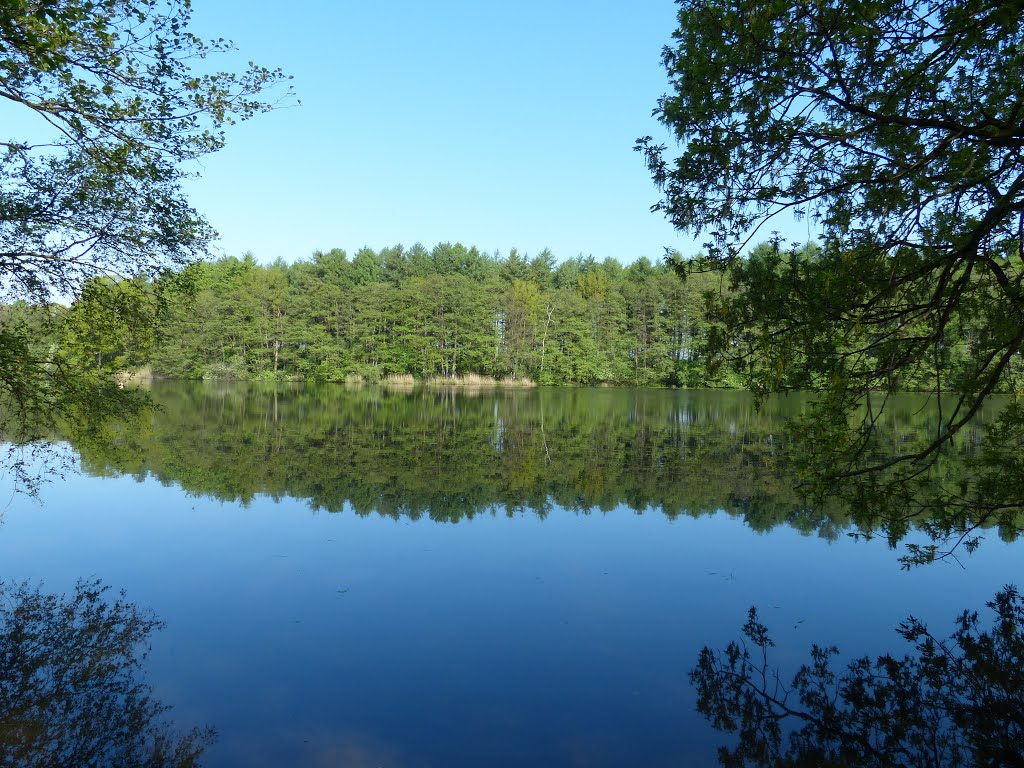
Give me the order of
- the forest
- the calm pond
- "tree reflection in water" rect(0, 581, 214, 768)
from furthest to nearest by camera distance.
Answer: the forest < the calm pond < "tree reflection in water" rect(0, 581, 214, 768)

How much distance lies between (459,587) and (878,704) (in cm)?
420

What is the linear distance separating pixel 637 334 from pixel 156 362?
39880 mm

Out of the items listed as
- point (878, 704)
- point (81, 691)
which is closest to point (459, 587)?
point (81, 691)

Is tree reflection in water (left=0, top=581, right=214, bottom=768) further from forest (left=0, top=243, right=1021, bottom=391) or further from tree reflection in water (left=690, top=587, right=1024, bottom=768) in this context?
forest (left=0, top=243, right=1021, bottom=391)

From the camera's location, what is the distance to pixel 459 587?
7414mm

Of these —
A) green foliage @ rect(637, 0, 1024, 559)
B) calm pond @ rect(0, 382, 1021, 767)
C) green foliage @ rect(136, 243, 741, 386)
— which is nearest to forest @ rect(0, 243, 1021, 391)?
green foliage @ rect(136, 243, 741, 386)

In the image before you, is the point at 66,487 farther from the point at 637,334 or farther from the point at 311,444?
the point at 637,334

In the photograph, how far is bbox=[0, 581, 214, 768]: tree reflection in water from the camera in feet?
13.8

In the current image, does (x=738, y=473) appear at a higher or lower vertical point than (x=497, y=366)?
lower

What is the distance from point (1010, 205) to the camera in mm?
4695

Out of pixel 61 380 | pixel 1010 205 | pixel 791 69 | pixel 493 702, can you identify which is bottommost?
pixel 493 702

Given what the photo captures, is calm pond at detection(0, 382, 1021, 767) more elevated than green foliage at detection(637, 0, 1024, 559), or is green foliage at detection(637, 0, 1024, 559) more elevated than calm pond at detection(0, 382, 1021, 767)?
green foliage at detection(637, 0, 1024, 559)

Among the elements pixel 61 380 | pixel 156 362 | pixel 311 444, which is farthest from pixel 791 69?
pixel 156 362

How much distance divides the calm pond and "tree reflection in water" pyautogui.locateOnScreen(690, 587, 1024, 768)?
241 millimetres
